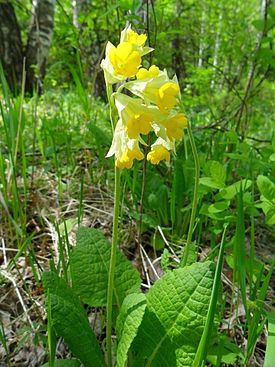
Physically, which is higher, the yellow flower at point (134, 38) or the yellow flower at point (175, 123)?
the yellow flower at point (134, 38)

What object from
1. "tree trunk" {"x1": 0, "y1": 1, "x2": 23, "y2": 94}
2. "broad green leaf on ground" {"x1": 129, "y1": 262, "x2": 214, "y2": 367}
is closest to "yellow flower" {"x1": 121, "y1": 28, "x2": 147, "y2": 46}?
"broad green leaf on ground" {"x1": 129, "y1": 262, "x2": 214, "y2": 367}

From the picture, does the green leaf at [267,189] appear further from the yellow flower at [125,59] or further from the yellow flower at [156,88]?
the yellow flower at [125,59]

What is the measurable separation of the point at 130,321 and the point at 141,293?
8 cm

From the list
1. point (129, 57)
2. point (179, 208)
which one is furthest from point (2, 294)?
point (129, 57)

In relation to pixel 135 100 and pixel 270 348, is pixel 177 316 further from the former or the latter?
pixel 135 100

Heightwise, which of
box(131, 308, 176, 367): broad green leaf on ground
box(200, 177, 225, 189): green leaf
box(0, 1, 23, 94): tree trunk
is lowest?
box(131, 308, 176, 367): broad green leaf on ground

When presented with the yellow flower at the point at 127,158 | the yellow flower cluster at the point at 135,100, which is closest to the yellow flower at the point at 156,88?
the yellow flower cluster at the point at 135,100

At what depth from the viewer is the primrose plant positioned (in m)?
0.97

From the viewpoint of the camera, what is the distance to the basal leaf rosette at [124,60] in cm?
96

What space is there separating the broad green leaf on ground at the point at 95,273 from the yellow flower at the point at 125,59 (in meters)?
0.54

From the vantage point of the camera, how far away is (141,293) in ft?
3.59

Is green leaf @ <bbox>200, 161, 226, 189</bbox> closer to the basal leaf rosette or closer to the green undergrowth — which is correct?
the green undergrowth

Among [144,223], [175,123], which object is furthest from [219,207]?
[175,123]

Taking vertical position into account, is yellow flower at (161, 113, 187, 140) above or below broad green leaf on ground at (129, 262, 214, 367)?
above
